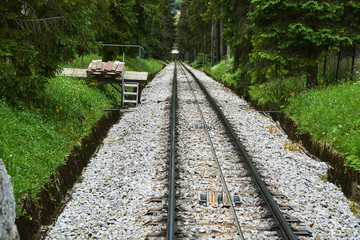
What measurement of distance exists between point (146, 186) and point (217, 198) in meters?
1.45

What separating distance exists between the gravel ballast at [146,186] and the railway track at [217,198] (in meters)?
0.26

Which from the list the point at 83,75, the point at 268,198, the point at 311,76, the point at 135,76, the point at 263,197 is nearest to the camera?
the point at 268,198

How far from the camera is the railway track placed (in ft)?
15.7

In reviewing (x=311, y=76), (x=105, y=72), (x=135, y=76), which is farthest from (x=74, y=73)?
(x=311, y=76)

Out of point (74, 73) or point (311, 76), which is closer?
point (311, 76)

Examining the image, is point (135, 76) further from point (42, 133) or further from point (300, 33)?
point (42, 133)

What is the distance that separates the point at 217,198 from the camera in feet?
18.9

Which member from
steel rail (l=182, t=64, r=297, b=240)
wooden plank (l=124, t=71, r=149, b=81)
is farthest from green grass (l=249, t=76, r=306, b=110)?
wooden plank (l=124, t=71, r=149, b=81)

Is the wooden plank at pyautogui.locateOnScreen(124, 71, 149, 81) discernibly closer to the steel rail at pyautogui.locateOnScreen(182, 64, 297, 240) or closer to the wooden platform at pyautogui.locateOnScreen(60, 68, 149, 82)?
the wooden platform at pyautogui.locateOnScreen(60, 68, 149, 82)

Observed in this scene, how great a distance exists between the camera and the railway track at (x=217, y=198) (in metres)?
4.78

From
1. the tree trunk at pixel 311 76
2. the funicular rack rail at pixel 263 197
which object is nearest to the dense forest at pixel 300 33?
the tree trunk at pixel 311 76

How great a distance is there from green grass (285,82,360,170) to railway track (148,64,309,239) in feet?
6.80

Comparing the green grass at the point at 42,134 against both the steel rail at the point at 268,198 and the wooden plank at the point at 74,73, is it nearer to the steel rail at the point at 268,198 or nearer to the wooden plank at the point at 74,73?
the wooden plank at the point at 74,73

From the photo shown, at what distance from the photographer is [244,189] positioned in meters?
6.21
